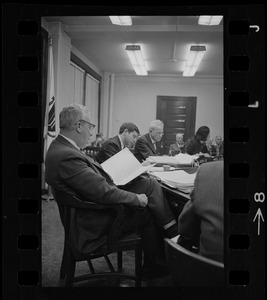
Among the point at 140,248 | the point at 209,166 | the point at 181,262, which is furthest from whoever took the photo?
the point at 140,248

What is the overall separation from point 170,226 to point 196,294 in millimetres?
508

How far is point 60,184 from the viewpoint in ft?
4.47

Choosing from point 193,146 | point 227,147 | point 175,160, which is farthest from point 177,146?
point 227,147

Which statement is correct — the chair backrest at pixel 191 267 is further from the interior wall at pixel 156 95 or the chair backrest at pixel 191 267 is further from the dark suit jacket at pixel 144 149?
the dark suit jacket at pixel 144 149

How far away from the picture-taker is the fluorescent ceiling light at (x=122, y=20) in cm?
117

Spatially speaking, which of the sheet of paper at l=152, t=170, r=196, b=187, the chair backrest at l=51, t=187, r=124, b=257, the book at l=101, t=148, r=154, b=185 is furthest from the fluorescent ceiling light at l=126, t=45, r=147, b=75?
the chair backrest at l=51, t=187, r=124, b=257

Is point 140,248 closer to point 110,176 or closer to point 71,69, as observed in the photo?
point 110,176

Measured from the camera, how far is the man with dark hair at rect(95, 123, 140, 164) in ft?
5.07

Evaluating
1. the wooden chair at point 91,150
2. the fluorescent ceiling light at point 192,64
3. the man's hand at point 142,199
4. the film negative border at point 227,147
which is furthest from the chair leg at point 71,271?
the fluorescent ceiling light at point 192,64

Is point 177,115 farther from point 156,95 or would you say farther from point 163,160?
point 163,160

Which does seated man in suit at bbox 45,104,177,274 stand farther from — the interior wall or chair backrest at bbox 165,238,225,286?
chair backrest at bbox 165,238,225,286

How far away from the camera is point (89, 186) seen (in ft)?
4.53
